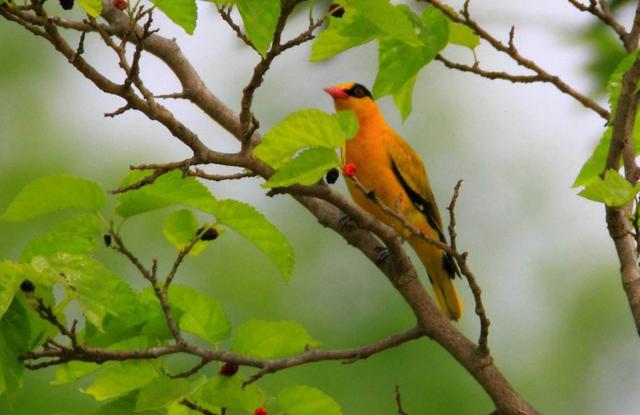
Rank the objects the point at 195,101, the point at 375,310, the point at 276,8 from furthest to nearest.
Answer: the point at 375,310 → the point at 195,101 → the point at 276,8

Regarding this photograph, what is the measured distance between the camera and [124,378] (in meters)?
2.55

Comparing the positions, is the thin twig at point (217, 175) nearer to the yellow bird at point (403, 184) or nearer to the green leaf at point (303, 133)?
the green leaf at point (303, 133)

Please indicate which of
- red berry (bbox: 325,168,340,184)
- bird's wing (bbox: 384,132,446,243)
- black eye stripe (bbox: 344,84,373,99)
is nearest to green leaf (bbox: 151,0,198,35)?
red berry (bbox: 325,168,340,184)

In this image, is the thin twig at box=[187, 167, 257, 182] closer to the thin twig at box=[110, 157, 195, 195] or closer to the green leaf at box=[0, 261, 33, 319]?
the thin twig at box=[110, 157, 195, 195]

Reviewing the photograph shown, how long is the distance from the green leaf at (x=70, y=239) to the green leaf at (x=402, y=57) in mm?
656

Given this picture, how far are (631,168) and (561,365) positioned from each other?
9964mm

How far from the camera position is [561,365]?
12.2 metres

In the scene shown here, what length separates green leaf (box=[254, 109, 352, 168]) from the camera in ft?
7.22

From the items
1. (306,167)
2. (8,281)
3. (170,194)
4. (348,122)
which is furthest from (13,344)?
(348,122)

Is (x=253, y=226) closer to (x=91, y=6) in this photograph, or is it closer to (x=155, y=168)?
(x=155, y=168)

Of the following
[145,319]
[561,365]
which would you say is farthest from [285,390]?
[561,365]

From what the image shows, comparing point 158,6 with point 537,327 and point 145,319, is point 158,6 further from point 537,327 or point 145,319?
point 537,327

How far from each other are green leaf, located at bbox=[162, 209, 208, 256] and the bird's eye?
329 cm

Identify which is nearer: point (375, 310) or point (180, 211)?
point (180, 211)
